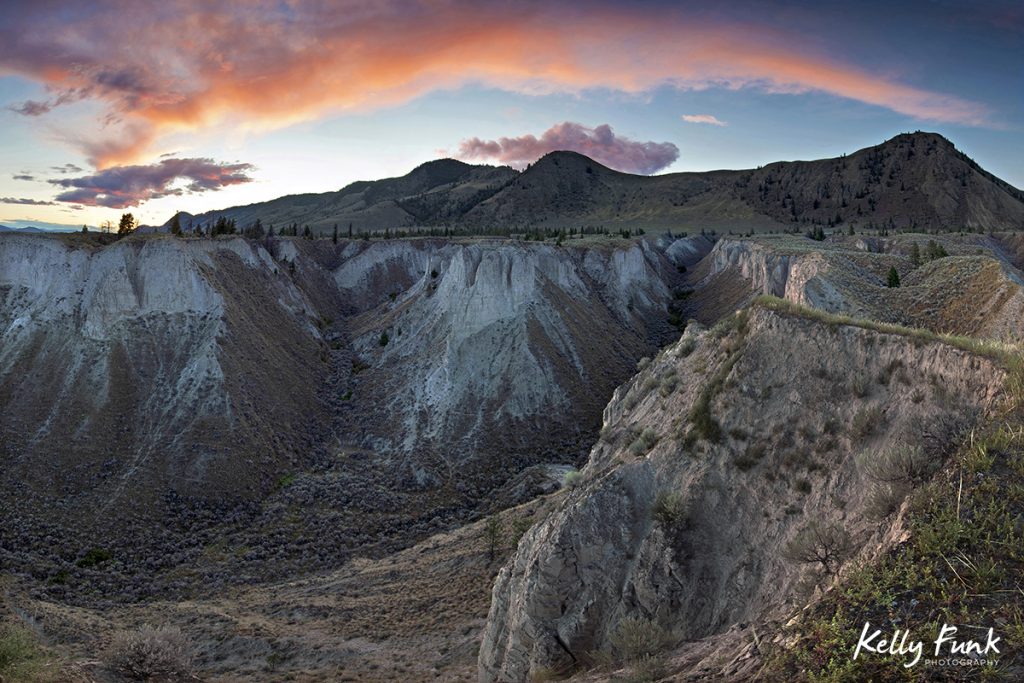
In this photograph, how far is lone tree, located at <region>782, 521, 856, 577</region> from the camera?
26.9ft

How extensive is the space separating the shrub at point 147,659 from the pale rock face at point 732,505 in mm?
10131

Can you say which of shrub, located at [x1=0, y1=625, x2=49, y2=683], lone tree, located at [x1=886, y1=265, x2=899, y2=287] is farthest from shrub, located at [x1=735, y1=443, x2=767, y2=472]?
lone tree, located at [x1=886, y1=265, x2=899, y2=287]

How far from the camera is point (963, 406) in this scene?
895cm

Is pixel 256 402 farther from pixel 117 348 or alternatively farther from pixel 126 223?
pixel 126 223

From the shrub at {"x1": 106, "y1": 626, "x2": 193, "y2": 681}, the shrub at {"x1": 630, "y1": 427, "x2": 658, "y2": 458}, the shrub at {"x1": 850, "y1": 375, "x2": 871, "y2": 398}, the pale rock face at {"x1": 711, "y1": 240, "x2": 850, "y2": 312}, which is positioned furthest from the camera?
the pale rock face at {"x1": 711, "y1": 240, "x2": 850, "y2": 312}

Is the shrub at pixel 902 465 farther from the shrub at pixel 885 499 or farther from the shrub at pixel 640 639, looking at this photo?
the shrub at pixel 640 639

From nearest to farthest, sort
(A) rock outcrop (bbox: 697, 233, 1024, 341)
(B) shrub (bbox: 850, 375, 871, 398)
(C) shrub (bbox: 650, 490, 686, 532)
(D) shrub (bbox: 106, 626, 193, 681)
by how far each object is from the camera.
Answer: (B) shrub (bbox: 850, 375, 871, 398) → (C) shrub (bbox: 650, 490, 686, 532) → (D) shrub (bbox: 106, 626, 193, 681) → (A) rock outcrop (bbox: 697, 233, 1024, 341)

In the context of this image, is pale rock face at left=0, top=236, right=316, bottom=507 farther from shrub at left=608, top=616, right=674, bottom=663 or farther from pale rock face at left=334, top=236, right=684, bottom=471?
shrub at left=608, top=616, right=674, bottom=663

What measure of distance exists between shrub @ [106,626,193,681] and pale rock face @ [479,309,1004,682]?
1013 centimetres

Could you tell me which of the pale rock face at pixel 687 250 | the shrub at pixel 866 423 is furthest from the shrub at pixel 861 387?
the pale rock face at pixel 687 250

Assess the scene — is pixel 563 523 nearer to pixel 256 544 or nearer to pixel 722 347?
pixel 722 347

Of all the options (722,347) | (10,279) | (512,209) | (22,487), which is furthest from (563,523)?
(512,209)

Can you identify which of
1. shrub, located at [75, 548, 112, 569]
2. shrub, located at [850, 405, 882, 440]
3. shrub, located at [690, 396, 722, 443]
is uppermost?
shrub, located at [850, 405, 882, 440]

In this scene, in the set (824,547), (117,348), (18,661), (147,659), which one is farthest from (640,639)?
(117,348)
